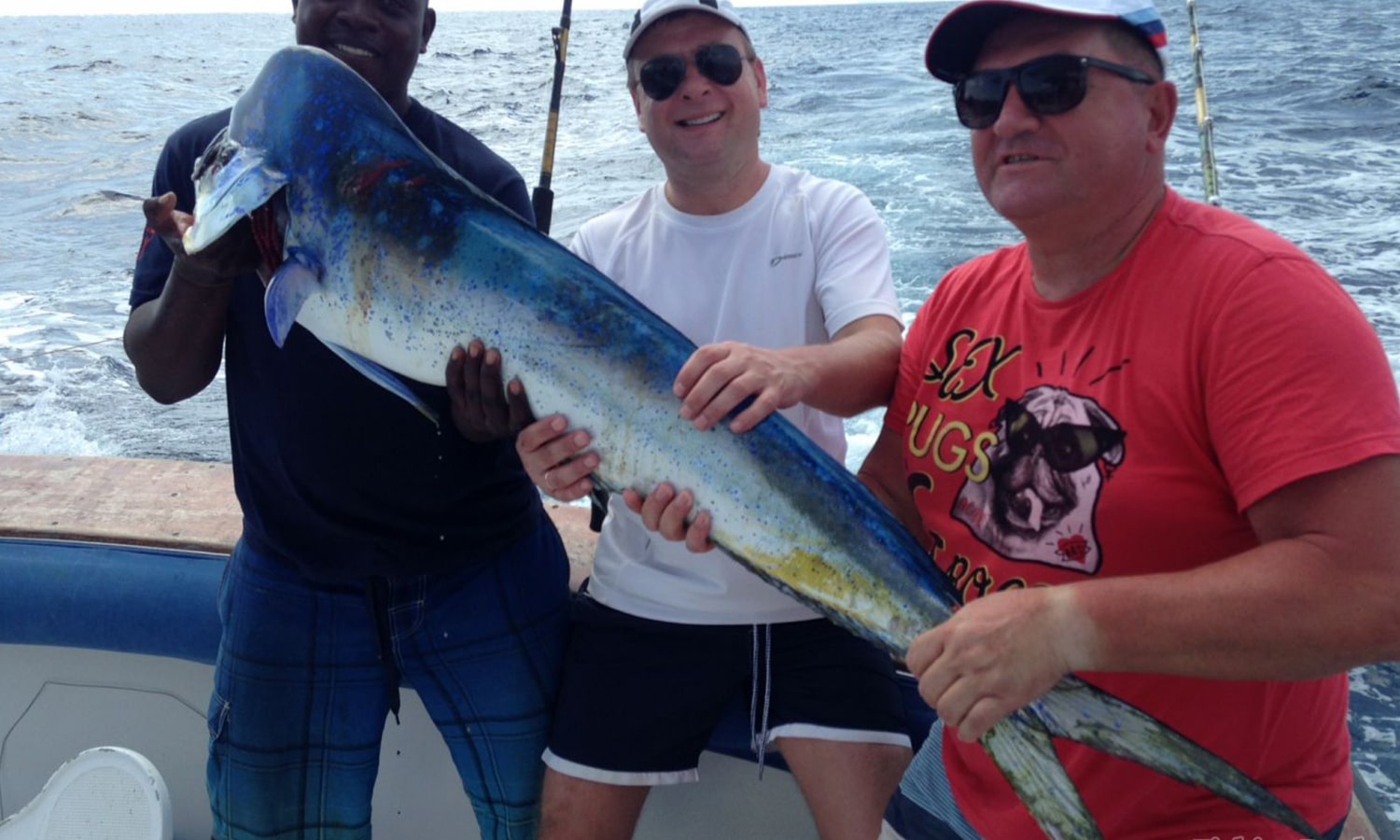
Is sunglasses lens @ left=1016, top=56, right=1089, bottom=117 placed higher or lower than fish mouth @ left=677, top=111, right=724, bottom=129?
higher

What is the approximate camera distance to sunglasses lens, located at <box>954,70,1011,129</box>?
1.50 metres

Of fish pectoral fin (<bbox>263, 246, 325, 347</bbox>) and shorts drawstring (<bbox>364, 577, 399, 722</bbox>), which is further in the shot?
shorts drawstring (<bbox>364, 577, 399, 722</bbox>)

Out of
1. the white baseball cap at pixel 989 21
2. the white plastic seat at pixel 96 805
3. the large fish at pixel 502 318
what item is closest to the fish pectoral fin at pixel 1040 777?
the large fish at pixel 502 318

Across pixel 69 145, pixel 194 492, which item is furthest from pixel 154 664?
pixel 69 145

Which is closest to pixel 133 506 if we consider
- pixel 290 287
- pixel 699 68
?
pixel 290 287

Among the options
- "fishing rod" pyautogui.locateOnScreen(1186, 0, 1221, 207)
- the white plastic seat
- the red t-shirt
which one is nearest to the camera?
the red t-shirt

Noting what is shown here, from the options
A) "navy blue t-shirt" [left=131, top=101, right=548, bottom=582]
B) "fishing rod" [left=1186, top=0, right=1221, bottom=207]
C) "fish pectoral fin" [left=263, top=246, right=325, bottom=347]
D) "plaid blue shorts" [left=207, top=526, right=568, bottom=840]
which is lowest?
"plaid blue shorts" [left=207, top=526, right=568, bottom=840]

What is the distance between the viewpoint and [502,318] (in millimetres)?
1596

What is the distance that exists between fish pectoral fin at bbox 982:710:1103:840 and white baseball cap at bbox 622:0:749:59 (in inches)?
53.6

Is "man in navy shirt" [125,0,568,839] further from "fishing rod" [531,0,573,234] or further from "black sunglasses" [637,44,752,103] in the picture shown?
"fishing rod" [531,0,573,234]

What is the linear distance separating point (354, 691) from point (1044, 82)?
5.14ft

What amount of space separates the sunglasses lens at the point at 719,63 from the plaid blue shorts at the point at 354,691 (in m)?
1.01

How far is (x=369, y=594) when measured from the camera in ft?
6.28

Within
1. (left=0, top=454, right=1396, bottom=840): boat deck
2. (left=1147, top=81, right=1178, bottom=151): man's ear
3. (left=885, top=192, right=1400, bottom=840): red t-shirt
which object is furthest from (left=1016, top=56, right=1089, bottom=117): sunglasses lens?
(left=0, top=454, right=1396, bottom=840): boat deck
